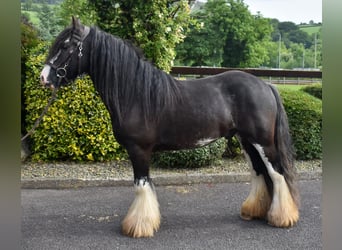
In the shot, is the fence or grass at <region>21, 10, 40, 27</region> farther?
the fence

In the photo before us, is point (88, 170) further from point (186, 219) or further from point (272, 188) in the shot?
point (272, 188)

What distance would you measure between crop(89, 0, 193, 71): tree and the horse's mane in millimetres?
2193

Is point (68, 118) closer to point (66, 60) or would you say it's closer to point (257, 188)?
point (66, 60)

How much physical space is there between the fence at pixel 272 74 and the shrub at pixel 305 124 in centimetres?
134

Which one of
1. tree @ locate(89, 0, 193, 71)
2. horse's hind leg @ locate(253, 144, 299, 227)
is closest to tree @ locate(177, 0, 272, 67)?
tree @ locate(89, 0, 193, 71)

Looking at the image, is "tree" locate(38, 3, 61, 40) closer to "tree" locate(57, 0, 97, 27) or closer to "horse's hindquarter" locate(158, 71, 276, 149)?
"tree" locate(57, 0, 97, 27)

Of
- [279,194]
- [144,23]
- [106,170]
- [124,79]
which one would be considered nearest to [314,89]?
[144,23]

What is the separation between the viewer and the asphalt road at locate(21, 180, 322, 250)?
310cm

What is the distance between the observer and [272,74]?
7.02 metres

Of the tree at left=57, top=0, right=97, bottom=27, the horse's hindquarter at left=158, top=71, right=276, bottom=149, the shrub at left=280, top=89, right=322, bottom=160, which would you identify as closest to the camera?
the horse's hindquarter at left=158, top=71, right=276, bottom=149

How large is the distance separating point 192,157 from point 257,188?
170 centimetres

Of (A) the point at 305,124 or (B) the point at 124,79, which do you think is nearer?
(B) the point at 124,79

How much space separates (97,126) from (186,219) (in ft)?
7.46
